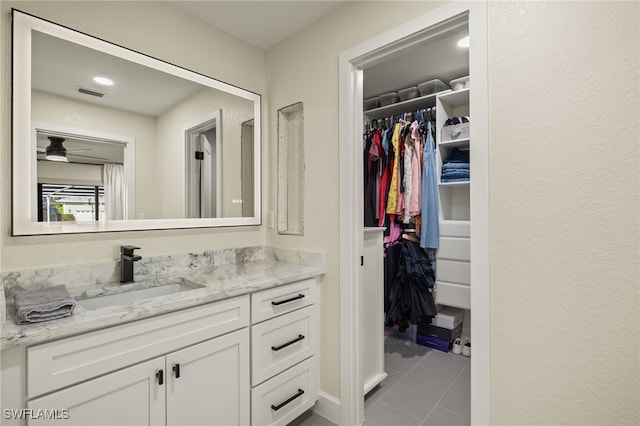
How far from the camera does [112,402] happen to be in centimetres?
104

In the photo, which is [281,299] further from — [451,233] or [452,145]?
[452,145]

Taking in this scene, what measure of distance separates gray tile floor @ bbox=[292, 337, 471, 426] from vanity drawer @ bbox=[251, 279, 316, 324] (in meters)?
0.71

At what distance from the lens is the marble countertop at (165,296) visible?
90cm

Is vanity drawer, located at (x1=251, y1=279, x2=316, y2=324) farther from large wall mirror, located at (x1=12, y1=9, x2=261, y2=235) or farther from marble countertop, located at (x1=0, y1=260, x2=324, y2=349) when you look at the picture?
large wall mirror, located at (x1=12, y1=9, x2=261, y2=235)

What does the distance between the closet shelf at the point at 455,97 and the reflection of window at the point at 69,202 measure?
2544 mm

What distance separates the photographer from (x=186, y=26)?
179 centimetres

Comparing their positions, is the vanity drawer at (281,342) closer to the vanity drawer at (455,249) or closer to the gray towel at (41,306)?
the gray towel at (41,306)

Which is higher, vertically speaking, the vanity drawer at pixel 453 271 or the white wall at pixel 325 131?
the white wall at pixel 325 131

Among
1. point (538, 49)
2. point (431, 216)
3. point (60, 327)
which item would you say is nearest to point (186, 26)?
point (60, 327)

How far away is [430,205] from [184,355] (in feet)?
6.88

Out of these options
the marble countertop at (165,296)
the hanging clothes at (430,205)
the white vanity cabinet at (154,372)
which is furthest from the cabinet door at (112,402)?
the hanging clothes at (430,205)

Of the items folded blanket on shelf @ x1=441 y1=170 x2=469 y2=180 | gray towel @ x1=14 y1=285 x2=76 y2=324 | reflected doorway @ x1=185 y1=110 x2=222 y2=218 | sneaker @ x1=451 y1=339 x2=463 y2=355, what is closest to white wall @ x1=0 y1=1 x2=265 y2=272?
reflected doorway @ x1=185 y1=110 x2=222 y2=218

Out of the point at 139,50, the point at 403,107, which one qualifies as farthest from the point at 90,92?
the point at 403,107

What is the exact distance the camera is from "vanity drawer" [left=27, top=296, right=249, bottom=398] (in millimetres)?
913
